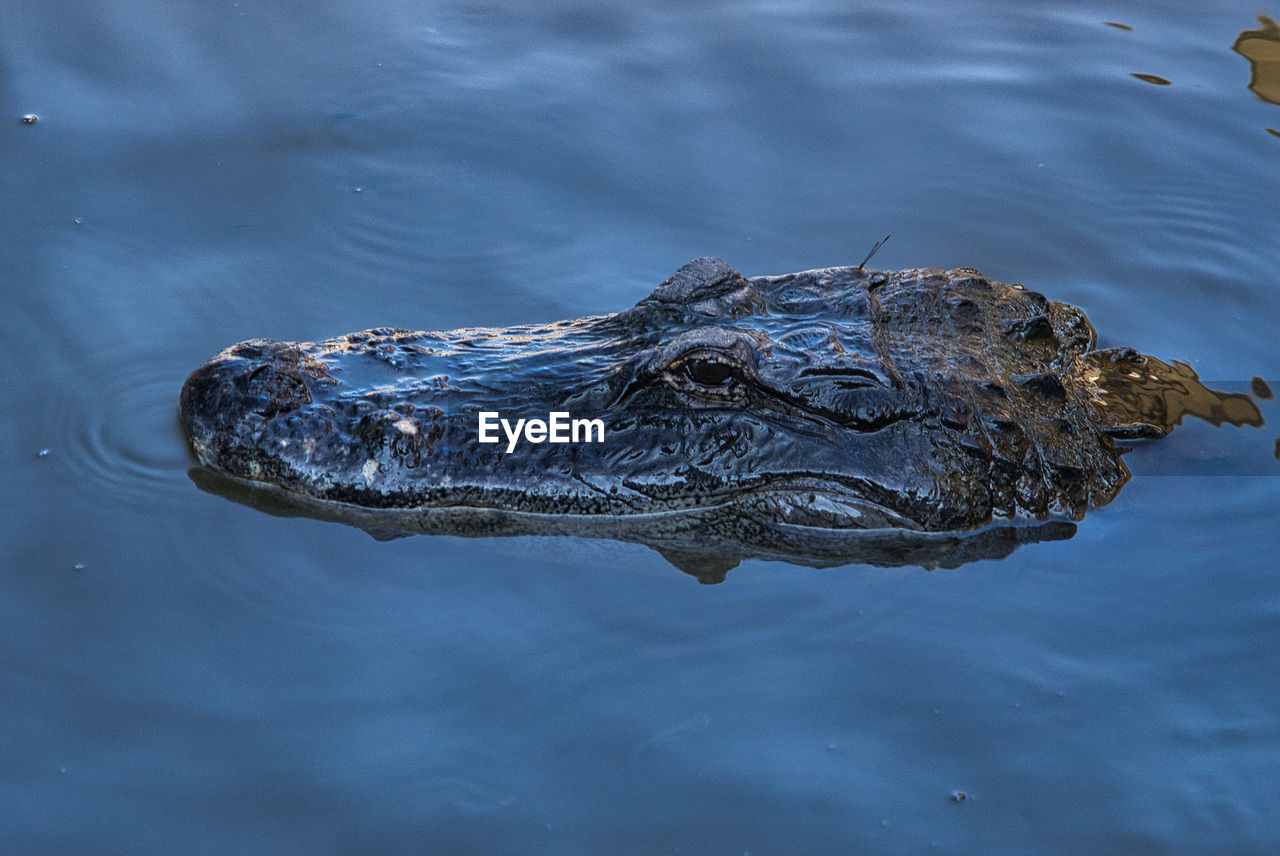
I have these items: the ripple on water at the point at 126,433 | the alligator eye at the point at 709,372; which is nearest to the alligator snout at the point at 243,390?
the ripple on water at the point at 126,433

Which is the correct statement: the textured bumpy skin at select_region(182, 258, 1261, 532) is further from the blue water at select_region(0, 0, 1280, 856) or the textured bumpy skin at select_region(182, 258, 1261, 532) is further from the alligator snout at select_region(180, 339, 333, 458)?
the blue water at select_region(0, 0, 1280, 856)

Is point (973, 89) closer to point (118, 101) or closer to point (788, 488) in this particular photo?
point (788, 488)

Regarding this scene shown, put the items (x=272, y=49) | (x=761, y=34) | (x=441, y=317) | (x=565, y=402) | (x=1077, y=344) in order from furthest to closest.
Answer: (x=761, y=34), (x=272, y=49), (x=441, y=317), (x=1077, y=344), (x=565, y=402)

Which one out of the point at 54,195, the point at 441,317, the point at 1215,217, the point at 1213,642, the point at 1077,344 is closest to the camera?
the point at 1213,642

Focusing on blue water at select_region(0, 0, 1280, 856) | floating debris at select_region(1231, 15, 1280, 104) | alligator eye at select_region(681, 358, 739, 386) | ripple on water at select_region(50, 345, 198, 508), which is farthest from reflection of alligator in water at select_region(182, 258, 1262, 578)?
floating debris at select_region(1231, 15, 1280, 104)

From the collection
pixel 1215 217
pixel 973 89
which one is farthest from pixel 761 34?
pixel 1215 217

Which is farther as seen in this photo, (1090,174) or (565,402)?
(1090,174)

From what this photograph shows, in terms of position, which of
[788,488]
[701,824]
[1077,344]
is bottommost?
[701,824]

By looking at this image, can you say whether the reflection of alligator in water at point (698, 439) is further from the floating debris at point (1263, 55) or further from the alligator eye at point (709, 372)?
the floating debris at point (1263, 55)

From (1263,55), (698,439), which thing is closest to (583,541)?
(698,439)
